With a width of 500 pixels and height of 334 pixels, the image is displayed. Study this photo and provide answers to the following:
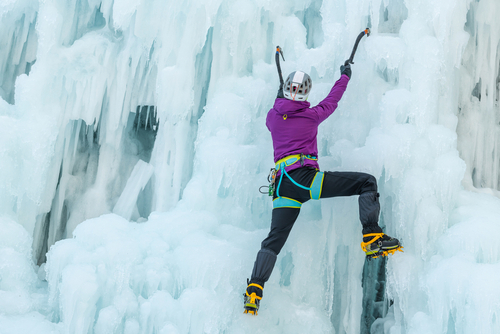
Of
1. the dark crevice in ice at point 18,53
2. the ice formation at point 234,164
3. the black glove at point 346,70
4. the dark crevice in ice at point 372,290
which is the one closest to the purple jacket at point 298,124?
the black glove at point 346,70

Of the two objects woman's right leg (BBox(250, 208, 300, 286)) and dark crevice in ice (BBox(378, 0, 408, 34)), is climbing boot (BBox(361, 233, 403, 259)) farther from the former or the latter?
dark crevice in ice (BBox(378, 0, 408, 34))

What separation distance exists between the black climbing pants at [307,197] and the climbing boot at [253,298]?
0.05m

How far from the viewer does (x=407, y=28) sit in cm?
447

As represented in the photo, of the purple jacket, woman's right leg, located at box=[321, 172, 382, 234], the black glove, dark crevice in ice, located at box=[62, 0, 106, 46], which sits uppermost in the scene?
dark crevice in ice, located at box=[62, 0, 106, 46]

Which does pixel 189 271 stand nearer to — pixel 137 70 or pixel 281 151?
pixel 281 151

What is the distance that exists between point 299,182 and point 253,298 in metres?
1.03

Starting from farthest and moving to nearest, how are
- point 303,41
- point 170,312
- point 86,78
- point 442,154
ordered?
point 86,78 → point 303,41 → point 442,154 → point 170,312

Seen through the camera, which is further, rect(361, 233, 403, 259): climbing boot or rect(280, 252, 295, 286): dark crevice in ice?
rect(280, 252, 295, 286): dark crevice in ice

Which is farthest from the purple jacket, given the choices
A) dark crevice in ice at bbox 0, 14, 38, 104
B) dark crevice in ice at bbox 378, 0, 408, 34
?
dark crevice in ice at bbox 0, 14, 38, 104

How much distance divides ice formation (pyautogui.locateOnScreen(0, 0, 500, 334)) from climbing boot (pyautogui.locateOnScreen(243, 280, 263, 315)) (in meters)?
0.51

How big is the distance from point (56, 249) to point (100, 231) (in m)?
0.44

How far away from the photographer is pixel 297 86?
153 inches

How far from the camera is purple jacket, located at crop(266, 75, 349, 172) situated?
386cm

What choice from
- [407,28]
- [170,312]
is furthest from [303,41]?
[170,312]
